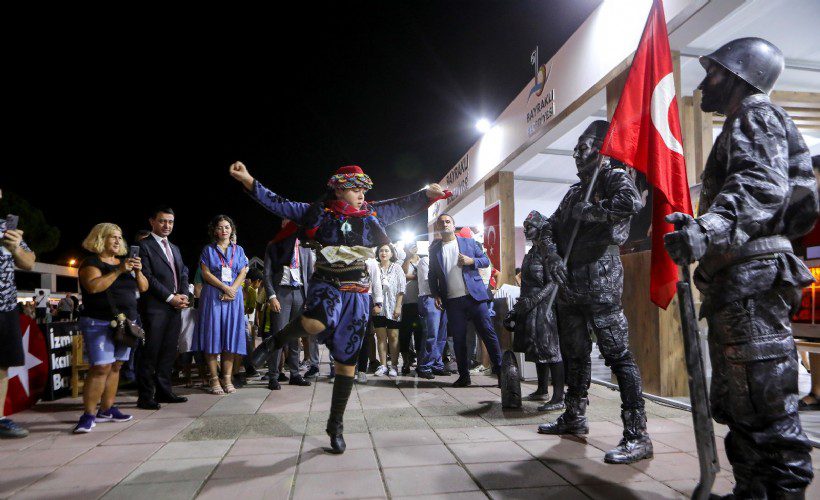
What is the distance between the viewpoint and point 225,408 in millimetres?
5000

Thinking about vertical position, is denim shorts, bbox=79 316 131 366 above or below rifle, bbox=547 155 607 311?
below

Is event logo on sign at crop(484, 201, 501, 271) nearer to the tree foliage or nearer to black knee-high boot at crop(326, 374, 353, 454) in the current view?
black knee-high boot at crop(326, 374, 353, 454)

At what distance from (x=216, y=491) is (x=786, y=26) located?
667 cm

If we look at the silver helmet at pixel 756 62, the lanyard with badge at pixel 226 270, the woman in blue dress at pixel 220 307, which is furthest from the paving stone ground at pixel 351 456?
the silver helmet at pixel 756 62

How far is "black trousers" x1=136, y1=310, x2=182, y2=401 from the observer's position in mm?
5220

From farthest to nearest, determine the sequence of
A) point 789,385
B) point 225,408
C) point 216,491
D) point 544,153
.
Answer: point 544,153 → point 225,408 → point 216,491 → point 789,385

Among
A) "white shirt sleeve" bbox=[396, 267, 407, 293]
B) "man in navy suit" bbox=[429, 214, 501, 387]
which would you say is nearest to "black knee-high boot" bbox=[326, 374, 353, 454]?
"man in navy suit" bbox=[429, 214, 501, 387]

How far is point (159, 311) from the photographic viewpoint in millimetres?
5383

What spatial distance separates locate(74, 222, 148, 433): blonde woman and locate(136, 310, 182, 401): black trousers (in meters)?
0.64

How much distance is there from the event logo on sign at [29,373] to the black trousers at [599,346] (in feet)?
17.3

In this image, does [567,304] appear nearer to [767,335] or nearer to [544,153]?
[767,335]

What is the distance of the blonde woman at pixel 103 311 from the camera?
4.24m

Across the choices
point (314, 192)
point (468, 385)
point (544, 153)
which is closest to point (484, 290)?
point (468, 385)

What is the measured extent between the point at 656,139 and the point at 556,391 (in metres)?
2.61
